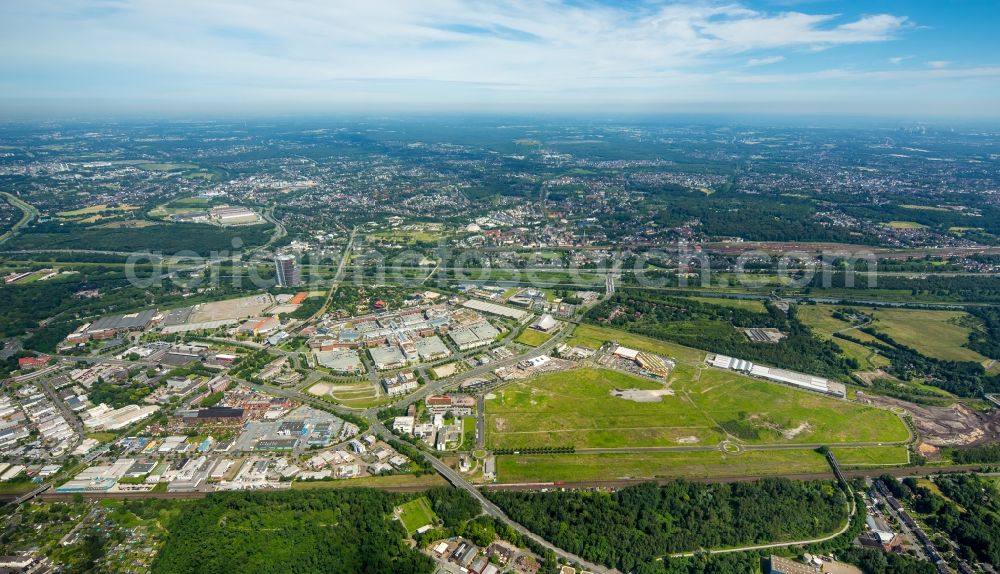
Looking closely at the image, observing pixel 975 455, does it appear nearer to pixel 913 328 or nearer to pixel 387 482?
pixel 913 328

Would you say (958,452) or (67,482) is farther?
(958,452)

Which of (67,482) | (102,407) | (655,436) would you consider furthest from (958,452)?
(102,407)

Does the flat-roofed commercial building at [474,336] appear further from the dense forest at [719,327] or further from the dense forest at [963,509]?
the dense forest at [963,509]

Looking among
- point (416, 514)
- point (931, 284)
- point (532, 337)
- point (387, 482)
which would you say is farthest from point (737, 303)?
point (416, 514)

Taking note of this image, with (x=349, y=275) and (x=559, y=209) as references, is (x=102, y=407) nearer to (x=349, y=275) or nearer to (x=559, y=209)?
(x=349, y=275)

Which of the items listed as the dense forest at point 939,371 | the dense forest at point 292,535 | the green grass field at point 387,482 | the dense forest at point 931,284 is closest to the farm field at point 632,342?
the dense forest at point 939,371
